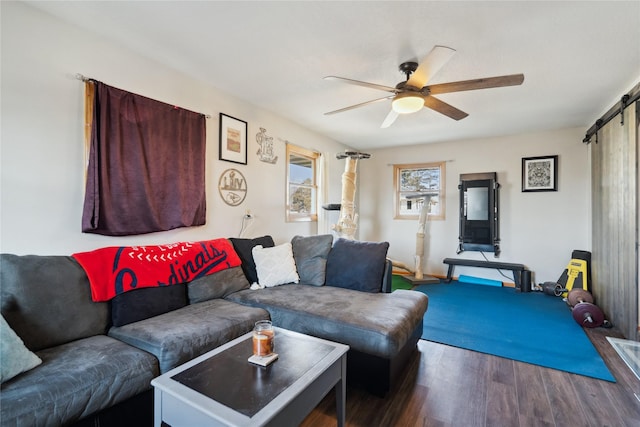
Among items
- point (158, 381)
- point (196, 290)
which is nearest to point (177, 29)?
point (196, 290)

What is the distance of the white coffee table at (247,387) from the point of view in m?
1.06

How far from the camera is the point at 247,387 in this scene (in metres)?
1.20

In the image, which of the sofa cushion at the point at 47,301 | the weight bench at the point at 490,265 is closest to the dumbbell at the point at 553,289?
the weight bench at the point at 490,265

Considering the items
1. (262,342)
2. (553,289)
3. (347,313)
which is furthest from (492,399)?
(553,289)

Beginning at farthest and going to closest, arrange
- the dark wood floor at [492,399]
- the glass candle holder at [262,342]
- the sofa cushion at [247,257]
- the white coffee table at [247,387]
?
the sofa cushion at [247,257] → the dark wood floor at [492,399] → the glass candle holder at [262,342] → the white coffee table at [247,387]

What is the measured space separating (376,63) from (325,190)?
252 cm

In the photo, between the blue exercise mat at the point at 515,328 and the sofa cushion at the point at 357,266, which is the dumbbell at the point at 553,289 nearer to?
the blue exercise mat at the point at 515,328

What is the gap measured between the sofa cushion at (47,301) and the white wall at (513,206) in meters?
4.82

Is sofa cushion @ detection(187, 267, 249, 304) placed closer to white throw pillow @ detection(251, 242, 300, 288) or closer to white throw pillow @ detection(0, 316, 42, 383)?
white throw pillow @ detection(251, 242, 300, 288)

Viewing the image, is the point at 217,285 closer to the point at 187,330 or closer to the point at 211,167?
the point at 187,330

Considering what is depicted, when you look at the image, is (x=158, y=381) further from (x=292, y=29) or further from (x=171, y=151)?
(x=292, y=29)

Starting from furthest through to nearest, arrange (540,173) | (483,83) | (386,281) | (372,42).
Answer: (540,173)
(386,281)
(372,42)
(483,83)

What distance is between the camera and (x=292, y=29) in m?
2.03

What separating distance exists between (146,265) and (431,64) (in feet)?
7.98
